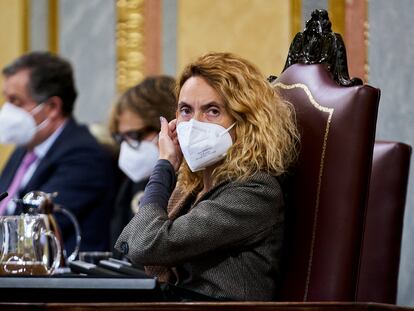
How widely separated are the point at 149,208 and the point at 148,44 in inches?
126

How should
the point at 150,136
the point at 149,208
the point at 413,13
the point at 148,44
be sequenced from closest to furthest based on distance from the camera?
the point at 149,208
the point at 413,13
the point at 150,136
the point at 148,44

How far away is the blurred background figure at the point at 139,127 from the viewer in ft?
14.9

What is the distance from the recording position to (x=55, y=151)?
193 inches

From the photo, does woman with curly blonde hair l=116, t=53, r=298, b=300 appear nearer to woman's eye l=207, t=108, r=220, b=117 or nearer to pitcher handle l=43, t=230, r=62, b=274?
woman's eye l=207, t=108, r=220, b=117

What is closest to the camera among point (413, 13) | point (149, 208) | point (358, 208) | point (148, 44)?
point (358, 208)

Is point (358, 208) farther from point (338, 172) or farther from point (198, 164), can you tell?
point (198, 164)

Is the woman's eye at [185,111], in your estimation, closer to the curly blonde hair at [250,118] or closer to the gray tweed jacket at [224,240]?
the curly blonde hair at [250,118]

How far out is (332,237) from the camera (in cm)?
245

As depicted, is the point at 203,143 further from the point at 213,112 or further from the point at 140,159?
the point at 140,159

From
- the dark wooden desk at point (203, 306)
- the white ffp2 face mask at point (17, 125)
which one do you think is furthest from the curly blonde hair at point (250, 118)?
the white ffp2 face mask at point (17, 125)

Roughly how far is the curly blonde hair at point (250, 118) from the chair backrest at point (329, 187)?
4 cm

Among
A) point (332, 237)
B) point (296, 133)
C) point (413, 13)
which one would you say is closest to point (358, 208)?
point (332, 237)

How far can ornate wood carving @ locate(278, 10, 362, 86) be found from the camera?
2.70 metres

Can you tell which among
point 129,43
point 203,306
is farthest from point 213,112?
point 129,43
